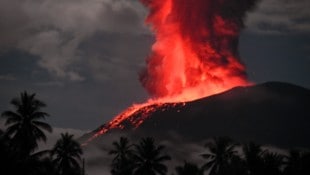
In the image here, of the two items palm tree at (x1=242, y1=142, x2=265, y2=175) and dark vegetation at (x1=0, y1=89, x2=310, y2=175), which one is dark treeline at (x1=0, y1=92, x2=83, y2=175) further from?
palm tree at (x1=242, y1=142, x2=265, y2=175)

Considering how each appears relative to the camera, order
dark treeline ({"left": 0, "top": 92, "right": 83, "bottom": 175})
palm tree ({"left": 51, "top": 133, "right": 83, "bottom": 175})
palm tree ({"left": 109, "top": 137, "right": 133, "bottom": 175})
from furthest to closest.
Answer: palm tree ({"left": 109, "top": 137, "right": 133, "bottom": 175}) → palm tree ({"left": 51, "top": 133, "right": 83, "bottom": 175}) → dark treeline ({"left": 0, "top": 92, "right": 83, "bottom": 175})

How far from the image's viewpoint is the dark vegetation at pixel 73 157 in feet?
145

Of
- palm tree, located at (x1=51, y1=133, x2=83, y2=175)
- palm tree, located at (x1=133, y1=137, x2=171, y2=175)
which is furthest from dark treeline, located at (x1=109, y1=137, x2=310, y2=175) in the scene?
palm tree, located at (x1=51, y1=133, x2=83, y2=175)

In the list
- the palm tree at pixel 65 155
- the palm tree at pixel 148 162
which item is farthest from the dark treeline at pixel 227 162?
the palm tree at pixel 65 155

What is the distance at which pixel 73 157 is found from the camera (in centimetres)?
7188

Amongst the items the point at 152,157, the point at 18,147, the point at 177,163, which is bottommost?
the point at 18,147

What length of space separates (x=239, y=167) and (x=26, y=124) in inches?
1065

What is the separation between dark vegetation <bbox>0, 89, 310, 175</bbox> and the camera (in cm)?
4434

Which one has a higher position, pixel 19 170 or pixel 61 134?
pixel 61 134

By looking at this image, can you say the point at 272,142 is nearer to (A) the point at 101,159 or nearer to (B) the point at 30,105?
(A) the point at 101,159

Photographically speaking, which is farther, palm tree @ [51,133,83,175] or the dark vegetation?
palm tree @ [51,133,83,175]

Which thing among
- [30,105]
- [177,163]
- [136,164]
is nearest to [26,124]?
[30,105]

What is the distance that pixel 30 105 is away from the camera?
184 feet

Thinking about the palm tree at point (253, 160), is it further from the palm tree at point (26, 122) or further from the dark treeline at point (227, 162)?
the palm tree at point (26, 122)
